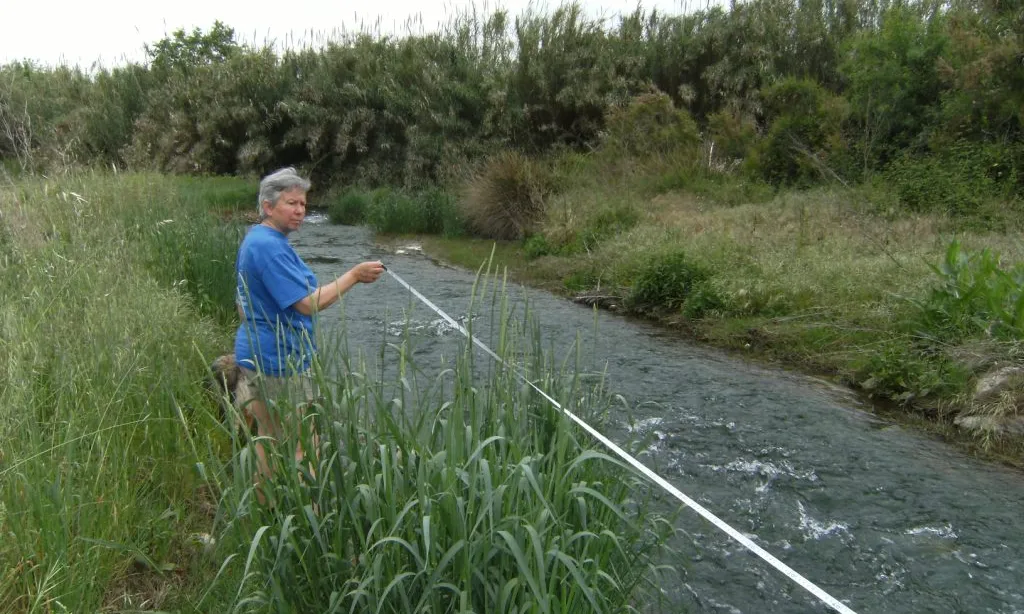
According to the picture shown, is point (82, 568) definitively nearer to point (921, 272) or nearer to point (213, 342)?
point (213, 342)

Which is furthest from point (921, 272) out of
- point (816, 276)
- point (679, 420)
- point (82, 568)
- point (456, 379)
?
point (82, 568)

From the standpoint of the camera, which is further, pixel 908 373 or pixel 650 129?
pixel 650 129

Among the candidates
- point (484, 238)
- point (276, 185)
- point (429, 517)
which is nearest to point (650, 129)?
point (484, 238)

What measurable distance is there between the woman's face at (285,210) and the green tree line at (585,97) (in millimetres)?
6566

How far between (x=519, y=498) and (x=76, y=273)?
11.9 ft

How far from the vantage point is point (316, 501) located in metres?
2.92

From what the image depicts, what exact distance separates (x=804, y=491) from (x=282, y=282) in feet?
9.90

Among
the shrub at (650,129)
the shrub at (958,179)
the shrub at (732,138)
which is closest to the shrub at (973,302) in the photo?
the shrub at (958,179)

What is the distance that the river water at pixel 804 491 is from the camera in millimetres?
4070

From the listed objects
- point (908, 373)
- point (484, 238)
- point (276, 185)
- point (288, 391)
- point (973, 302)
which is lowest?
point (484, 238)

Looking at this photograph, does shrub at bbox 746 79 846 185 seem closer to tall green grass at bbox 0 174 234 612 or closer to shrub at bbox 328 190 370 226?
shrub at bbox 328 190 370 226

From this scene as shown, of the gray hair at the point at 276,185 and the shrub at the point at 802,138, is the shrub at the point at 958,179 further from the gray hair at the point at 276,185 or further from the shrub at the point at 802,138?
the gray hair at the point at 276,185

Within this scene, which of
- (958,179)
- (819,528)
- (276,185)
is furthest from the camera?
(958,179)

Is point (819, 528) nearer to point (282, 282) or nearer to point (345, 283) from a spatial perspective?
point (345, 283)
